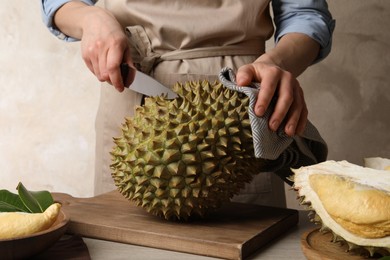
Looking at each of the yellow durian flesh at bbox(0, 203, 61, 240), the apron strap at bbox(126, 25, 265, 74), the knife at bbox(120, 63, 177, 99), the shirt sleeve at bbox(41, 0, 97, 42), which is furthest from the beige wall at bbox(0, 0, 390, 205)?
the yellow durian flesh at bbox(0, 203, 61, 240)

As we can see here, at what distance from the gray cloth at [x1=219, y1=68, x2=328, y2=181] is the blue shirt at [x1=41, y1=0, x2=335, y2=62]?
0.22m

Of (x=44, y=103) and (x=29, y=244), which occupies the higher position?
(x=29, y=244)

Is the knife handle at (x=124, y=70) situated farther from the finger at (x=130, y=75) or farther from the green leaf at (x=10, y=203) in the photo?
the green leaf at (x=10, y=203)

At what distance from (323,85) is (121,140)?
3.23 feet

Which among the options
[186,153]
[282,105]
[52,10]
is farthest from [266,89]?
[52,10]

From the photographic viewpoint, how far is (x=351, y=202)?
0.67 meters

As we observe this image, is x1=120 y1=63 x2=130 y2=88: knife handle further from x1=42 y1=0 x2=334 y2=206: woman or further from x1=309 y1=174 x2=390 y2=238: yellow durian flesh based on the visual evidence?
x1=309 y1=174 x2=390 y2=238: yellow durian flesh

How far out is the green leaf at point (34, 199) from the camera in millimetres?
764

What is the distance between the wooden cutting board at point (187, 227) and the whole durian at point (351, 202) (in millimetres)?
100

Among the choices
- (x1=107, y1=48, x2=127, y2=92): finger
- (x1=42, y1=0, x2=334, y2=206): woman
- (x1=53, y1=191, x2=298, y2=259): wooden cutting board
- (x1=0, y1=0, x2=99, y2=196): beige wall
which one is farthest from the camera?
(x1=0, y1=0, x2=99, y2=196): beige wall

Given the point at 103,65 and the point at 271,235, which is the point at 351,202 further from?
the point at 103,65

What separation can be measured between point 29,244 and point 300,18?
66 centimetres

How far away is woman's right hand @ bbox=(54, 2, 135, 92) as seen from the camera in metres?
0.89

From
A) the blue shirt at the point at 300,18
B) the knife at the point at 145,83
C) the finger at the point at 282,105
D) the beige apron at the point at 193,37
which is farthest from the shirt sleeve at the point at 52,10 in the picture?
the finger at the point at 282,105
